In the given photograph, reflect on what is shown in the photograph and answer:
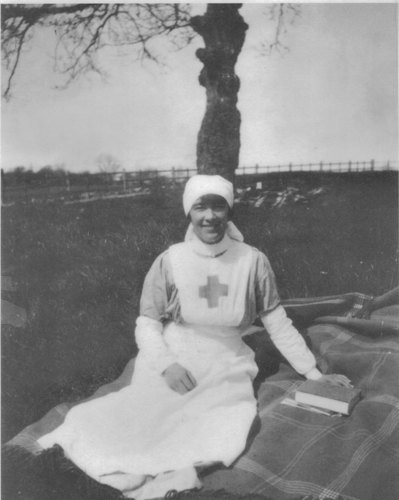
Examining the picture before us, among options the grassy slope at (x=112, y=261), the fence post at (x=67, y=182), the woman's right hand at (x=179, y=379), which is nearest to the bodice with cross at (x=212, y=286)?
the woman's right hand at (x=179, y=379)

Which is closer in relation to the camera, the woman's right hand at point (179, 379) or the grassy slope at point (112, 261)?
the woman's right hand at point (179, 379)

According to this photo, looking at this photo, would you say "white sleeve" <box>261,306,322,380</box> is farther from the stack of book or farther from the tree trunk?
the tree trunk

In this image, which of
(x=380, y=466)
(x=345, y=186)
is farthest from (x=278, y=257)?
(x=380, y=466)

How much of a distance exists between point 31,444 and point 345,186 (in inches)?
89.9

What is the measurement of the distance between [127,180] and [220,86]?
2.53 feet

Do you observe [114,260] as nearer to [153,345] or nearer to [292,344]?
[153,345]

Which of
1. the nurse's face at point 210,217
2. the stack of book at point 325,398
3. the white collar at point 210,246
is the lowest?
the stack of book at point 325,398

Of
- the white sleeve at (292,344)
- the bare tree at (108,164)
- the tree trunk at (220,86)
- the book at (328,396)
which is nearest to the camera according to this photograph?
the book at (328,396)

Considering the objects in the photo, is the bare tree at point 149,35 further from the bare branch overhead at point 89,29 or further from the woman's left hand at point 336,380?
the woman's left hand at point 336,380

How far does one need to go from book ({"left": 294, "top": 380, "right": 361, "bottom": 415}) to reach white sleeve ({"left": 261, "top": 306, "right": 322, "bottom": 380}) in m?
0.11

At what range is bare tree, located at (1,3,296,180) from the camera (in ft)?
8.54

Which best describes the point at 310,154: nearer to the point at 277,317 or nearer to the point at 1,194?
the point at 277,317

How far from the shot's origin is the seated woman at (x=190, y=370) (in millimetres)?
1988

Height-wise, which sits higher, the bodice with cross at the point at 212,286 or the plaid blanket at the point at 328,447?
the bodice with cross at the point at 212,286
